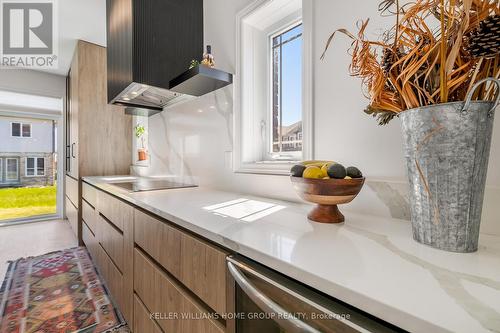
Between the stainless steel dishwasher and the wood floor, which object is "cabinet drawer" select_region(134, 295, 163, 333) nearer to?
the stainless steel dishwasher

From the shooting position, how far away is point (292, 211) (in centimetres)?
97

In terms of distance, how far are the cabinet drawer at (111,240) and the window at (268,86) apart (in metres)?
0.89

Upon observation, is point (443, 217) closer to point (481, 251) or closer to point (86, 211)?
point (481, 251)

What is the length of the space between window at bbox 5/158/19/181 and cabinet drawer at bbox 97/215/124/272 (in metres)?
3.33

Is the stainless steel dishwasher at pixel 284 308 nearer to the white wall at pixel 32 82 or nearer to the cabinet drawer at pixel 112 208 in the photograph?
the cabinet drawer at pixel 112 208

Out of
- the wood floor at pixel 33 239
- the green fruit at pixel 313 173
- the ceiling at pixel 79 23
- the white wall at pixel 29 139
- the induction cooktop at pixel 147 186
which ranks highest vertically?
the ceiling at pixel 79 23

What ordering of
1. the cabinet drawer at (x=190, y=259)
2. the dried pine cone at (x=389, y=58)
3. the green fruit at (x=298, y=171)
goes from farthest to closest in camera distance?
the green fruit at (x=298, y=171) < the cabinet drawer at (x=190, y=259) < the dried pine cone at (x=389, y=58)

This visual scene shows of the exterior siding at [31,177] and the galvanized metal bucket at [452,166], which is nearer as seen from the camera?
the galvanized metal bucket at [452,166]

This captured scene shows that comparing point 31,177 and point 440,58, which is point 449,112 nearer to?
point 440,58

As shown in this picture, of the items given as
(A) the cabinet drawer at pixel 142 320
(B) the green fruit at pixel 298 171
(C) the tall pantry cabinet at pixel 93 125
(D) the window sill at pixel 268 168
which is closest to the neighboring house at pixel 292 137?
(D) the window sill at pixel 268 168

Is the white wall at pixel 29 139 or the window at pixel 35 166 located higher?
the white wall at pixel 29 139

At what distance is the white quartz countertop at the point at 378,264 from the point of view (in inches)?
13.3

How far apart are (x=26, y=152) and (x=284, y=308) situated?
5.30 meters

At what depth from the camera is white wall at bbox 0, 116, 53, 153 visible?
3793 millimetres
